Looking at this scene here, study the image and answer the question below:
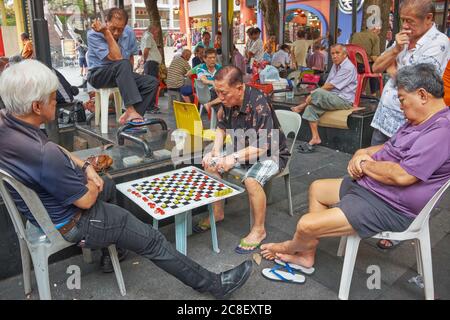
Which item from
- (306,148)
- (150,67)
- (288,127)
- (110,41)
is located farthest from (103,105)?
(150,67)

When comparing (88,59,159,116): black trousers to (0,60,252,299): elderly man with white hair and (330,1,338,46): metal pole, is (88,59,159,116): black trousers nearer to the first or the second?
(0,60,252,299): elderly man with white hair

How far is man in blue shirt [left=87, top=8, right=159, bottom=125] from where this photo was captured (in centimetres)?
392

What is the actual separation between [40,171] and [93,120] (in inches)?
136

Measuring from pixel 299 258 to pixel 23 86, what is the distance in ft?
5.94

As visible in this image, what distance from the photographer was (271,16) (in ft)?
33.7

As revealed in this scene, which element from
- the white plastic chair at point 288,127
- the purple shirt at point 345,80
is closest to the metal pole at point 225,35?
the purple shirt at point 345,80

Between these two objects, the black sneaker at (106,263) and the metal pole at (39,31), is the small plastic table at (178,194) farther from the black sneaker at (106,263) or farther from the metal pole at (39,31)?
the metal pole at (39,31)

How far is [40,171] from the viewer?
1668 millimetres

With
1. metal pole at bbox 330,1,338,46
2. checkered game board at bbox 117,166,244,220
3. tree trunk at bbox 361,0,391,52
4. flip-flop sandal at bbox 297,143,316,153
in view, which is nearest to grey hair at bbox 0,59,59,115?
checkered game board at bbox 117,166,244,220

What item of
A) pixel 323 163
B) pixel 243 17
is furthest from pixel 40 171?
pixel 243 17

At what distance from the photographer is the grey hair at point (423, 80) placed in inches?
73.2

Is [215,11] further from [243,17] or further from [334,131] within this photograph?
[243,17]

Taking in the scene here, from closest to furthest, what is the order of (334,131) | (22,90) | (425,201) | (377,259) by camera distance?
(22,90), (425,201), (377,259), (334,131)

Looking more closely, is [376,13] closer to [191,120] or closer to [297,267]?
[191,120]
